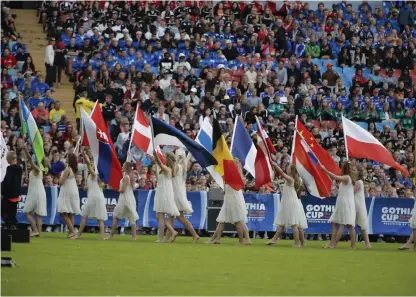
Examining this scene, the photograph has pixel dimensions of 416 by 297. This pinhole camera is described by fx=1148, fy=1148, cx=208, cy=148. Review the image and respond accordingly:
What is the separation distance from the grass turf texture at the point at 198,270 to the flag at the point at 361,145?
7.35ft

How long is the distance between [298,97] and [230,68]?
8.61ft

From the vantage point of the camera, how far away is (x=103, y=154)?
26.1 m

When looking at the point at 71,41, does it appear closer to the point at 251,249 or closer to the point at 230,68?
the point at 230,68

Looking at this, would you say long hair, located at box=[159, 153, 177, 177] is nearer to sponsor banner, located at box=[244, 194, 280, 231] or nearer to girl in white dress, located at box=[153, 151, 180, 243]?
girl in white dress, located at box=[153, 151, 180, 243]

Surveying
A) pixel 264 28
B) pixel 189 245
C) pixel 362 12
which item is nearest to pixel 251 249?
pixel 189 245

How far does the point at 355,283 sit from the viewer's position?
656 inches

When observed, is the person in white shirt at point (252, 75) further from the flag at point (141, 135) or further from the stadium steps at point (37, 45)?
the flag at point (141, 135)

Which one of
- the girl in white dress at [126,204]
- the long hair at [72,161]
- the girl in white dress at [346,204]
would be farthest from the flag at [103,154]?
the girl in white dress at [346,204]

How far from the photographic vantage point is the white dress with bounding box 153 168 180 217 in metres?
25.4

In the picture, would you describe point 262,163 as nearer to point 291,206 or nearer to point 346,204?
point 291,206

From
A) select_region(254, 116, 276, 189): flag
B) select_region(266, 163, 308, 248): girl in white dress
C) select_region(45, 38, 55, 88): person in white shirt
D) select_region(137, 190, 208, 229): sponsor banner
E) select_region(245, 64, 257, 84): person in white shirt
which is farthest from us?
select_region(245, 64, 257, 84): person in white shirt

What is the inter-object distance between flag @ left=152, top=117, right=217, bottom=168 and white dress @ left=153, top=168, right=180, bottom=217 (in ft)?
2.49

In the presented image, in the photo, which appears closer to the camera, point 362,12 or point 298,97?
point 298,97

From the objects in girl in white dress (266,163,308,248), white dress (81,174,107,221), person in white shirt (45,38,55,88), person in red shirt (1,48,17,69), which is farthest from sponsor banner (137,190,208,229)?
person in red shirt (1,48,17,69)
